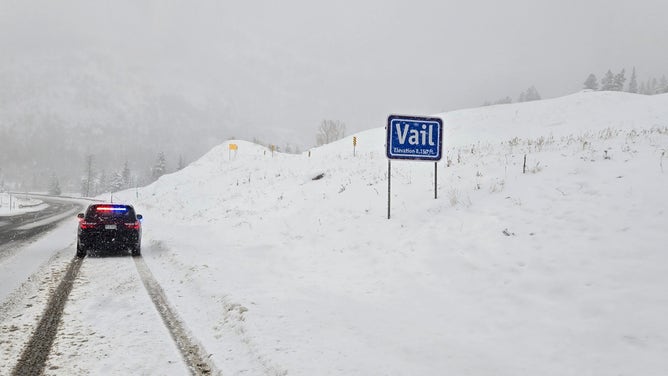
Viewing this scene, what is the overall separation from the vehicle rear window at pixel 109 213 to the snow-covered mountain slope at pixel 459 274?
4.70 ft

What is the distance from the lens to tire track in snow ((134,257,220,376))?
4387 millimetres

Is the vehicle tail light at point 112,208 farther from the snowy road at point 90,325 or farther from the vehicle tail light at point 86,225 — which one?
the snowy road at point 90,325

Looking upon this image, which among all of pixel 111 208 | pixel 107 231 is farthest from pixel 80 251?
pixel 111 208

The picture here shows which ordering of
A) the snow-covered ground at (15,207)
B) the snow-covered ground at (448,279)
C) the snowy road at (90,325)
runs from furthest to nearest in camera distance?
the snow-covered ground at (15,207) < the snow-covered ground at (448,279) < the snowy road at (90,325)

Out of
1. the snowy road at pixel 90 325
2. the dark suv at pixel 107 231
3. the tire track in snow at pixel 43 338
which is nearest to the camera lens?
the tire track in snow at pixel 43 338

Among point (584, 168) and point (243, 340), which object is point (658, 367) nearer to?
point (243, 340)

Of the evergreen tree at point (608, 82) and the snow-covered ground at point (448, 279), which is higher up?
the evergreen tree at point (608, 82)

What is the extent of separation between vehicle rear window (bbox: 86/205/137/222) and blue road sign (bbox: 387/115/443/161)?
25.9ft

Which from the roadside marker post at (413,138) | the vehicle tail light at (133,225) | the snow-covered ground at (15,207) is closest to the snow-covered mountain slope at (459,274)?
the vehicle tail light at (133,225)

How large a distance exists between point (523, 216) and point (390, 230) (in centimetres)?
314

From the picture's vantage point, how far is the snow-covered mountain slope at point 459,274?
4609mm

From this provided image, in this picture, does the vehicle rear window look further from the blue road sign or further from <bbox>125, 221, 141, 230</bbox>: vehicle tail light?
the blue road sign

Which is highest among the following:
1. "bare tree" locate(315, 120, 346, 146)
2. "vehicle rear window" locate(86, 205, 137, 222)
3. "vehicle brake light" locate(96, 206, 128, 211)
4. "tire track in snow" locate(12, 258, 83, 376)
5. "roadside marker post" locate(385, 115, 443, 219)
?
"bare tree" locate(315, 120, 346, 146)

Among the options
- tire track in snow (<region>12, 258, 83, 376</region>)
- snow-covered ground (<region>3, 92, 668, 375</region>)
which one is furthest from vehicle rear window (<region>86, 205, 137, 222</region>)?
tire track in snow (<region>12, 258, 83, 376</region>)
